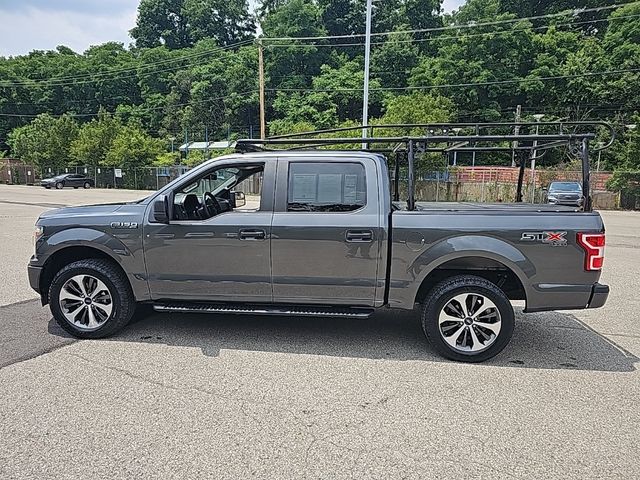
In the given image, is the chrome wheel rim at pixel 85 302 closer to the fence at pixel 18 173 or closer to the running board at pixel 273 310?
the running board at pixel 273 310

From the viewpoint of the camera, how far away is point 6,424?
11.0 feet

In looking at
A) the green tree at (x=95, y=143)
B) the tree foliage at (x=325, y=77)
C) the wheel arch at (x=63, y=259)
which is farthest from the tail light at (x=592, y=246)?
the green tree at (x=95, y=143)

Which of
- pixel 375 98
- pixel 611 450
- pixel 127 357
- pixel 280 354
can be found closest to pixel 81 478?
pixel 127 357

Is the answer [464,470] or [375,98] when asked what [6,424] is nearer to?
[464,470]

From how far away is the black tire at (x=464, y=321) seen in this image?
4527mm

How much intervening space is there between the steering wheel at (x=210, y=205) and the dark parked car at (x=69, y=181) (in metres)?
45.9

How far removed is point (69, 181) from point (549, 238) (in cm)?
4922

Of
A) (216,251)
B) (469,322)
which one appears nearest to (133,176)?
(216,251)

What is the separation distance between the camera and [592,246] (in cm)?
437

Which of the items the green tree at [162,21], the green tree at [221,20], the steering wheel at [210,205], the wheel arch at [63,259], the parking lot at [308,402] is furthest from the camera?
the green tree at [162,21]

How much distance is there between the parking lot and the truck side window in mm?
1426

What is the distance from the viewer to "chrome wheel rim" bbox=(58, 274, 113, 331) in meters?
5.06

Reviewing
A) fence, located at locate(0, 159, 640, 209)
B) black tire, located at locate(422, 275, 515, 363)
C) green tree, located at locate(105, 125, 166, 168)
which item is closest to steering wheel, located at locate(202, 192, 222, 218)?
black tire, located at locate(422, 275, 515, 363)

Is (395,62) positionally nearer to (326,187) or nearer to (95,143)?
(95,143)
